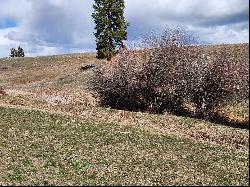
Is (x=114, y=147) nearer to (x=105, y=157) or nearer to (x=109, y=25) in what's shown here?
(x=105, y=157)

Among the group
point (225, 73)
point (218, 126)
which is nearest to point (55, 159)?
point (218, 126)

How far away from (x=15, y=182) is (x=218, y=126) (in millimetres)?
18531

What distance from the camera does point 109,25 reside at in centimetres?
8719

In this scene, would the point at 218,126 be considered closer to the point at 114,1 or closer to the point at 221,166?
the point at 221,166

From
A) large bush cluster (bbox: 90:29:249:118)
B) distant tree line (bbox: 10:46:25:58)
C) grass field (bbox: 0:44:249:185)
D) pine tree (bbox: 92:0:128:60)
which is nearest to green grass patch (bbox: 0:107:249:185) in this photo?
grass field (bbox: 0:44:249:185)

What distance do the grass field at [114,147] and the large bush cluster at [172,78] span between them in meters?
2.45

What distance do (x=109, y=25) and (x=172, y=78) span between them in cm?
4722

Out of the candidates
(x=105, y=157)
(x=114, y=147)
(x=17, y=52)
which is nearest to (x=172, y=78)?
(x=114, y=147)

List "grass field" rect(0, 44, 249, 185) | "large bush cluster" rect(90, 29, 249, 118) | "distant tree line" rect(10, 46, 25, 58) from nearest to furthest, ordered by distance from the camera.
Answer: "grass field" rect(0, 44, 249, 185)
"large bush cluster" rect(90, 29, 249, 118)
"distant tree line" rect(10, 46, 25, 58)

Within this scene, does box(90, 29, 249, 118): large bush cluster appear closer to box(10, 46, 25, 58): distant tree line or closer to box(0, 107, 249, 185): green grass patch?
box(0, 107, 249, 185): green grass patch

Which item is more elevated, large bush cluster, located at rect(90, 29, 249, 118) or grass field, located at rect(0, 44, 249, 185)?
large bush cluster, located at rect(90, 29, 249, 118)

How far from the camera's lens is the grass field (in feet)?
67.3

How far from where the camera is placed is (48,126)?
32.2 meters

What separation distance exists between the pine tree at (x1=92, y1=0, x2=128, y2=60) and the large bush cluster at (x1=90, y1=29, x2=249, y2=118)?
39855 mm
